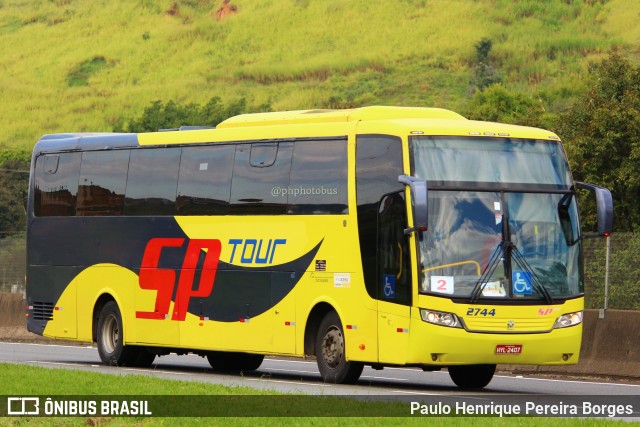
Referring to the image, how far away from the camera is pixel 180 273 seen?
24.3 meters

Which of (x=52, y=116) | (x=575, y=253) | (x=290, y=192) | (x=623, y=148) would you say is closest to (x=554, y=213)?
(x=575, y=253)

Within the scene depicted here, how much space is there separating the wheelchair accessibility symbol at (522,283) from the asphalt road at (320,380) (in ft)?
4.67

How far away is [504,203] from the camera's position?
65.6 feet

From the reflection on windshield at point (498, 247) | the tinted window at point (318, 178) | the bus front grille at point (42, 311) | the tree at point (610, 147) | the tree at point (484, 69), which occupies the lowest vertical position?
the bus front grille at point (42, 311)

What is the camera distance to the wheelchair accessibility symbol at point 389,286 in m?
20.0

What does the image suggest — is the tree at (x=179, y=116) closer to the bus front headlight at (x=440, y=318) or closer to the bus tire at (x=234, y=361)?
the bus tire at (x=234, y=361)

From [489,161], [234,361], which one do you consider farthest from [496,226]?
[234,361]

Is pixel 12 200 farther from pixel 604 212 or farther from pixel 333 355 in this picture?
pixel 604 212

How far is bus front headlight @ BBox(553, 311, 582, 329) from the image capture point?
1989cm

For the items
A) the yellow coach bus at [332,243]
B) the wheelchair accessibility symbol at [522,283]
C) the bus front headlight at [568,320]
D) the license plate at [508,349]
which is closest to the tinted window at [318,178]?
the yellow coach bus at [332,243]

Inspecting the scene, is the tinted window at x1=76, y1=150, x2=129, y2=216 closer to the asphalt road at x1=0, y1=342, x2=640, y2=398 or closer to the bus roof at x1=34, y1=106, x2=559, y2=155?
the bus roof at x1=34, y1=106, x2=559, y2=155

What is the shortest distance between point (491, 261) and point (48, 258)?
35.0 ft

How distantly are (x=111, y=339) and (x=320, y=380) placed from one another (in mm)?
5214

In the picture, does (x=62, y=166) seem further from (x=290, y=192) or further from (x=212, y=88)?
(x=212, y=88)
